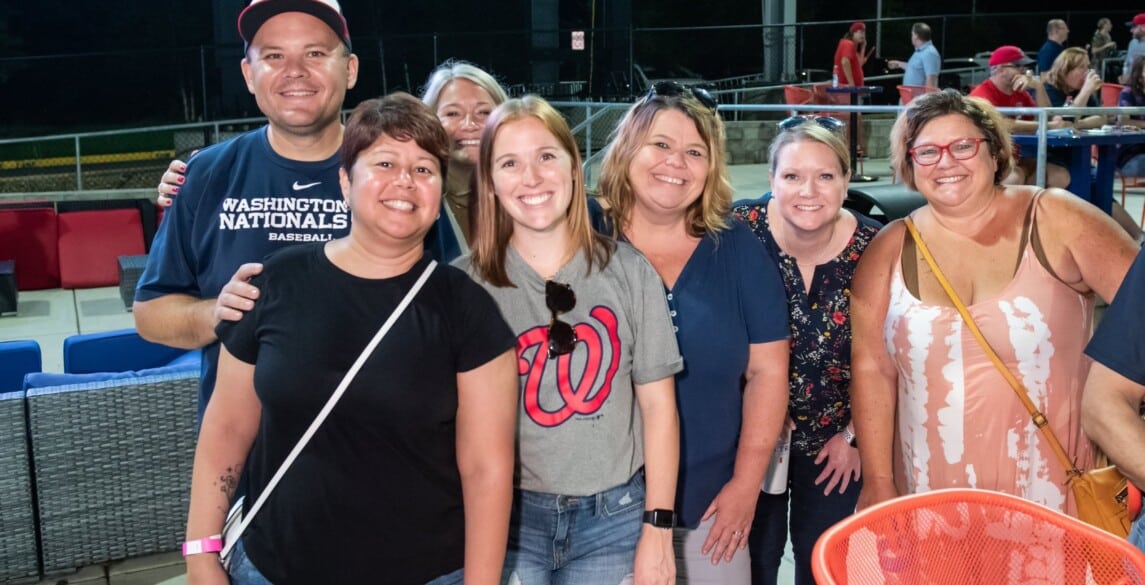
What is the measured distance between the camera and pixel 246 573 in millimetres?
2020

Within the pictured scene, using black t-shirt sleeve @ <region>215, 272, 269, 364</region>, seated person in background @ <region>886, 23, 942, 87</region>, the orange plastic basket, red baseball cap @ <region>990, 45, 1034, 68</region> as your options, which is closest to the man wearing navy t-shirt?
black t-shirt sleeve @ <region>215, 272, 269, 364</region>

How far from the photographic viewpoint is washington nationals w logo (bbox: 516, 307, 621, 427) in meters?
2.18

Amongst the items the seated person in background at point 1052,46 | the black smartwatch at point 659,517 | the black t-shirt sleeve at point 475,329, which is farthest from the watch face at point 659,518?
the seated person in background at point 1052,46

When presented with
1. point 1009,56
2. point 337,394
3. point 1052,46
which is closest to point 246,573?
point 337,394

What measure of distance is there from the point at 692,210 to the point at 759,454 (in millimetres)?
616

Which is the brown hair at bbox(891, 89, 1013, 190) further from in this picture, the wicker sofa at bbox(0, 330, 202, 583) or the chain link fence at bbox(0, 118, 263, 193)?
the chain link fence at bbox(0, 118, 263, 193)

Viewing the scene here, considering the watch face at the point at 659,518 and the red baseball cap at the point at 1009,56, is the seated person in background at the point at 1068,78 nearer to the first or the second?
the red baseball cap at the point at 1009,56

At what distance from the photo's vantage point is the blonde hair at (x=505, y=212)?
225cm

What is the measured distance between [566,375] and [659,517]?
0.37 m

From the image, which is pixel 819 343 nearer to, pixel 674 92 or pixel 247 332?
pixel 674 92

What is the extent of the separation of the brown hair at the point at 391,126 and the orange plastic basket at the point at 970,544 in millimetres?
1051

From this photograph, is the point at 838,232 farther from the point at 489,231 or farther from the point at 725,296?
the point at 489,231

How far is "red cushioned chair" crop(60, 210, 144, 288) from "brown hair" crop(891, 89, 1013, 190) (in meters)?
8.55

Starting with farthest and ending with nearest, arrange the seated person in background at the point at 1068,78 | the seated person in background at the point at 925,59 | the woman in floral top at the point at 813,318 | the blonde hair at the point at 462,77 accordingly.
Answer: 1. the seated person in background at the point at 925,59
2. the seated person in background at the point at 1068,78
3. the blonde hair at the point at 462,77
4. the woman in floral top at the point at 813,318
